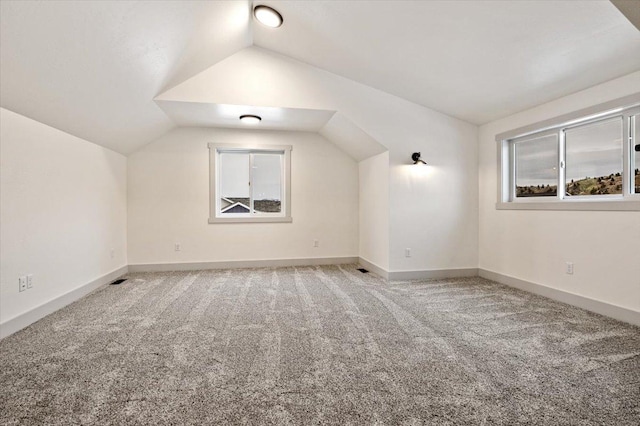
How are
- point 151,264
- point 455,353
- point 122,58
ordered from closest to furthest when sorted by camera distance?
point 455,353, point 122,58, point 151,264

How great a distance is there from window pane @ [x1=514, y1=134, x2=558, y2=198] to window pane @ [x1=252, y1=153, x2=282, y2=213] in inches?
142

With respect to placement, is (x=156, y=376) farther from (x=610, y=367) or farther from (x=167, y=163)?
(x=167, y=163)

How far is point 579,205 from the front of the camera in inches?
122

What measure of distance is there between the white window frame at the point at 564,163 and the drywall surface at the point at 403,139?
1.44 ft

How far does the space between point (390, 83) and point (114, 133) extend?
351 cm

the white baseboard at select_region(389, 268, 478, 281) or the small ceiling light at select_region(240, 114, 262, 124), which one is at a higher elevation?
the small ceiling light at select_region(240, 114, 262, 124)

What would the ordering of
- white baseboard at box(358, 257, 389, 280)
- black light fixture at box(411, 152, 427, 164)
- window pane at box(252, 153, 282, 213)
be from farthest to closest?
window pane at box(252, 153, 282, 213), white baseboard at box(358, 257, 389, 280), black light fixture at box(411, 152, 427, 164)

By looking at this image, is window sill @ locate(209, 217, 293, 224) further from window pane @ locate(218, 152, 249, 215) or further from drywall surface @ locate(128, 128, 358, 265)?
window pane @ locate(218, 152, 249, 215)

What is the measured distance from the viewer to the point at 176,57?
2996mm

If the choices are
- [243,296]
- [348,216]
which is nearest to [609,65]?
[348,216]

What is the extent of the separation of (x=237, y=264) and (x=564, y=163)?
4.65 meters

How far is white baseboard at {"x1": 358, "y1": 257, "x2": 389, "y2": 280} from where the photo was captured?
4.26 m

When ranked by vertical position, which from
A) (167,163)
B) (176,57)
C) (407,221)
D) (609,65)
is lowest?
(407,221)

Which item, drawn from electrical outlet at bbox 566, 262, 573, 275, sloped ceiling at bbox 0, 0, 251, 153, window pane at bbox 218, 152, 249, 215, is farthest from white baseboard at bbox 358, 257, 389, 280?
sloped ceiling at bbox 0, 0, 251, 153
